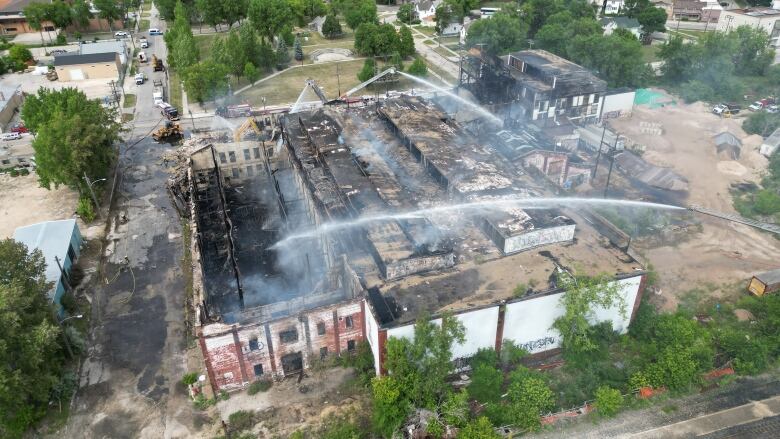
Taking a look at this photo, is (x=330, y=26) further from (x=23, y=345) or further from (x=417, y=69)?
(x=23, y=345)

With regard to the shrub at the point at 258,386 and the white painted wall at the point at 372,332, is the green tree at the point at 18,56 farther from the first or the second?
the white painted wall at the point at 372,332

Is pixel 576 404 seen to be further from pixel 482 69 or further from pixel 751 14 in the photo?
pixel 751 14

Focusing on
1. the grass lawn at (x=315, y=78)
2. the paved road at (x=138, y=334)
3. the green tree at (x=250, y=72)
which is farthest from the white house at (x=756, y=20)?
the paved road at (x=138, y=334)

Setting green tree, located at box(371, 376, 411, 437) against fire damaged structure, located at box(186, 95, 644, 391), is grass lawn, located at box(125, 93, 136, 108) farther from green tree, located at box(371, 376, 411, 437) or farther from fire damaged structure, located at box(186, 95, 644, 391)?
green tree, located at box(371, 376, 411, 437)

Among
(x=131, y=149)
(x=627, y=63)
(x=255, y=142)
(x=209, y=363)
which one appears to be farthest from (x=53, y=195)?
(x=627, y=63)

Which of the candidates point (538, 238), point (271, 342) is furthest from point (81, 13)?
point (538, 238)
